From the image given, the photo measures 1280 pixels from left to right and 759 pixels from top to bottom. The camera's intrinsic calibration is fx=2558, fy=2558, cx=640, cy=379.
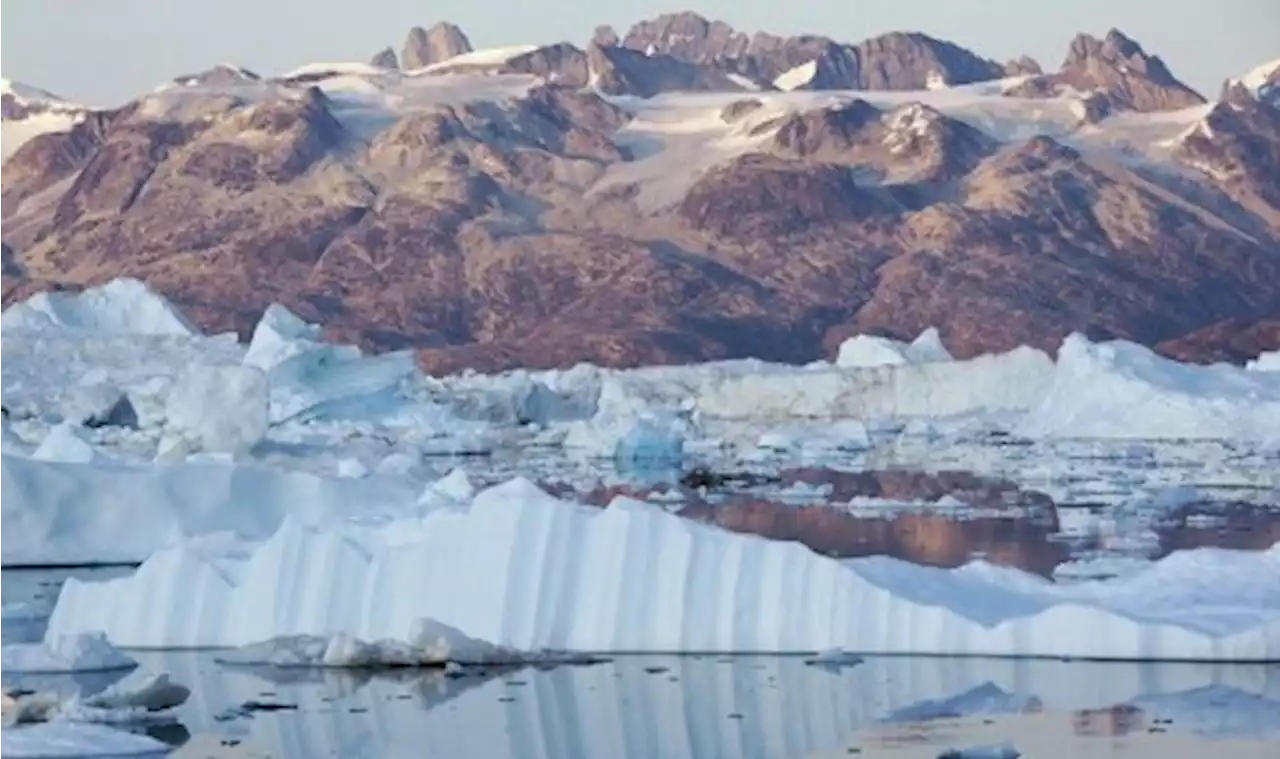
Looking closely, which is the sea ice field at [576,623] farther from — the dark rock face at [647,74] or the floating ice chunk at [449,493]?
the dark rock face at [647,74]

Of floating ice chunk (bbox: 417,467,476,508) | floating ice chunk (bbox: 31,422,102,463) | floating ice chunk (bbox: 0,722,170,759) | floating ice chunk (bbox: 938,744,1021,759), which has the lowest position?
floating ice chunk (bbox: 0,722,170,759)

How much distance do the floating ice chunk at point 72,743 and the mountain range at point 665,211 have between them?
2729 inches

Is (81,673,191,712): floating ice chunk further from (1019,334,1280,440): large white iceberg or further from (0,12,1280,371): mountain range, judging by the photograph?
(0,12,1280,371): mountain range

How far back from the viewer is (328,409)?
34.8 meters

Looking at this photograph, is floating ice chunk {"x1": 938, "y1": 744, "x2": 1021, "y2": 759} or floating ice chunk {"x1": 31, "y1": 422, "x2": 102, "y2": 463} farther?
floating ice chunk {"x1": 31, "y1": 422, "x2": 102, "y2": 463}

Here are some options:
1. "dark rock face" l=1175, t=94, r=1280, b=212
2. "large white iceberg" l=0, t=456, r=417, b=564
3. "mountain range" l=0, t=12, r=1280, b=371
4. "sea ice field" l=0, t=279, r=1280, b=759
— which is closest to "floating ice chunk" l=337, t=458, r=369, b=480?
"sea ice field" l=0, t=279, r=1280, b=759

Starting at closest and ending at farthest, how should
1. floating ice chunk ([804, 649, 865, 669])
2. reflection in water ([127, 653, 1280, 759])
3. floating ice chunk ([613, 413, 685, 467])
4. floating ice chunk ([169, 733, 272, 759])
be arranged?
floating ice chunk ([169, 733, 272, 759]) → reflection in water ([127, 653, 1280, 759]) → floating ice chunk ([804, 649, 865, 669]) → floating ice chunk ([613, 413, 685, 467])

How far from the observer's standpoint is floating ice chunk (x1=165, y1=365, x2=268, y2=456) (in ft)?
85.9

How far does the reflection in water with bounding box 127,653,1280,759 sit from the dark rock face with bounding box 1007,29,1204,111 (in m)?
97.9

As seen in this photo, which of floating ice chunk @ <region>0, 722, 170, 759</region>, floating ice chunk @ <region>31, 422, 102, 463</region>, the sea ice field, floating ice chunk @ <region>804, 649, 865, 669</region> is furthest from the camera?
floating ice chunk @ <region>31, 422, 102, 463</region>

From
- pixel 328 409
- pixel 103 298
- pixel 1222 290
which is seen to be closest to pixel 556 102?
pixel 1222 290

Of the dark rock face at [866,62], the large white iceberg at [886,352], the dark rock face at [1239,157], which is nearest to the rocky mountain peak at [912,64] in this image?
the dark rock face at [866,62]

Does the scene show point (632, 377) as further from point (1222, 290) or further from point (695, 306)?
point (1222, 290)

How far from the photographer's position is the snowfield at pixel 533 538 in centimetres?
1065
